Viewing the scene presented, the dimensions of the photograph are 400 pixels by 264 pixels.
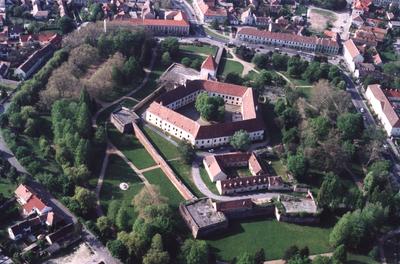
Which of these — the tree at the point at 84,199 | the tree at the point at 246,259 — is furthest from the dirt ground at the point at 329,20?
the tree at the point at 84,199

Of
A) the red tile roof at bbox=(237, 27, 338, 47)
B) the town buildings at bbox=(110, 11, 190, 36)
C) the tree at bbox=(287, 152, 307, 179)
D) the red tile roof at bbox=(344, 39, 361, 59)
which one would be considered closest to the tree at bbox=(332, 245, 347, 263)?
the tree at bbox=(287, 152, 307, 179)

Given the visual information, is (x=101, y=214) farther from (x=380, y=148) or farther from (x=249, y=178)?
(x=380, y=148)

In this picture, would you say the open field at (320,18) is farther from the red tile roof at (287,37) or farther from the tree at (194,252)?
the tree at (194,252)

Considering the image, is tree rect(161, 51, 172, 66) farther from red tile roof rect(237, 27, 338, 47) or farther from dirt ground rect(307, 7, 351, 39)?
dirt ground rect(307, 7, 351, 39)

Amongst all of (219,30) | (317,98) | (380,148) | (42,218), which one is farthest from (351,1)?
(42,218)

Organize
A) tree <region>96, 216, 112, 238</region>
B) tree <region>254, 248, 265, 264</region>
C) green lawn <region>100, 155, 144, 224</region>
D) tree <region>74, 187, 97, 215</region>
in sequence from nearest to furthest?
tree <region>254, 248, 265, 264</region>
tree <region>96, 216, 112, 238</region>
tree <region>74, 187, 97, 215</region>
green lawn <region>100, 155, 144, 224</region>

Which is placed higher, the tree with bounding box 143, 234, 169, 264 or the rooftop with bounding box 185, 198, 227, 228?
the tree with bounding box 143, 234, 169, 264
